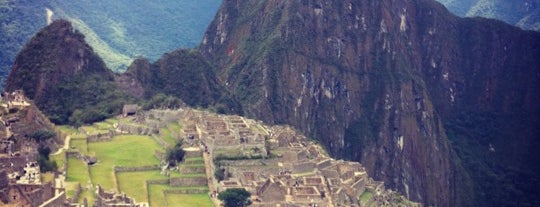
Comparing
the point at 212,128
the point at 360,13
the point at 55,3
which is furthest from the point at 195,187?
the point at 360,13

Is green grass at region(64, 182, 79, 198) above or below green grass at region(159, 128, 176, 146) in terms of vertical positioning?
below

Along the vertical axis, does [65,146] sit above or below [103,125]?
below

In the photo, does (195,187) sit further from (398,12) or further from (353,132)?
(398,12)

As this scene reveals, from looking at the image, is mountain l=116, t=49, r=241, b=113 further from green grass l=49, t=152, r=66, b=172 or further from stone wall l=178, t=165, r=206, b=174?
green grass l=49, t=152, r=66, b=172

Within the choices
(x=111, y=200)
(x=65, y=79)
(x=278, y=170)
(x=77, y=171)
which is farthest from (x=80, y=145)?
(x=65, y=79)

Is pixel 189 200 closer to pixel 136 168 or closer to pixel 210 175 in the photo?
pixel 210 175

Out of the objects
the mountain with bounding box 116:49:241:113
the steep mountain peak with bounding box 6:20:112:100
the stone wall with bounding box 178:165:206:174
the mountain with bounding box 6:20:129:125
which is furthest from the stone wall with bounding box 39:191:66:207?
the mountain with bounding box 116:49:241:113
